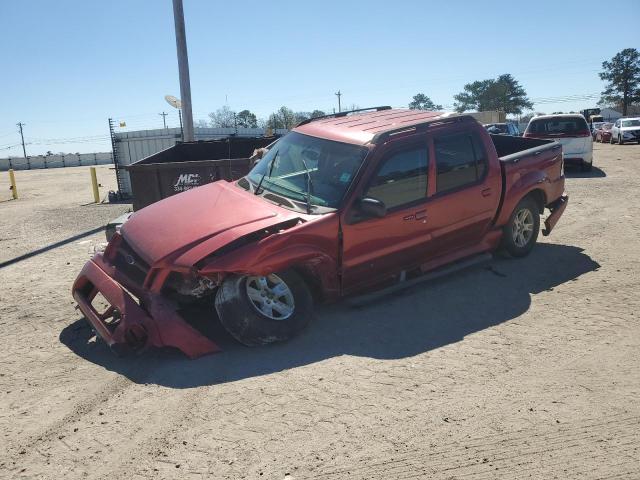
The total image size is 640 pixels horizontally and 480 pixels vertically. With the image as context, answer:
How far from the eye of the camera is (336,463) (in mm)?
3078

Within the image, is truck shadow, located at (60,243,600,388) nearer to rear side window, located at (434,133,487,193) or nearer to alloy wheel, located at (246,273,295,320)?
alloy wheel, located at (246,273,295,320)

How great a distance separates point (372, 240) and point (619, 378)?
A: 2.30 metres

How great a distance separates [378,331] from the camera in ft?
16.2

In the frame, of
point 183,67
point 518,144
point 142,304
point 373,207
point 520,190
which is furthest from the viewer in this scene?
point 183,67

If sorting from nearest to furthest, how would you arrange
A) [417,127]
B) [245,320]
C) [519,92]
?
[245,320] → [417,127] → [519,92]

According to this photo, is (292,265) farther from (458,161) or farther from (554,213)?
(554,213)

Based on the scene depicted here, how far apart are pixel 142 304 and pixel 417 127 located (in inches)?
127

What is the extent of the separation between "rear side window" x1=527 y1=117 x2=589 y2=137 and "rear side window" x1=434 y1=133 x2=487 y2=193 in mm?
12412

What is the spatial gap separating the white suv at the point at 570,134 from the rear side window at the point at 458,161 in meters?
11.5

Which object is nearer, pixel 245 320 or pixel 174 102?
pixel 245 320

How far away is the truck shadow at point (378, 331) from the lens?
4344 mm

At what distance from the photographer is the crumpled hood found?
181 inches

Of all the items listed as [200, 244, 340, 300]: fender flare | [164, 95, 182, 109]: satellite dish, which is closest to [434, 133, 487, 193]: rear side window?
[200, 244, 340, 300]: fender flare

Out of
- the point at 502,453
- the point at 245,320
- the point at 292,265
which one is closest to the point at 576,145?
the point at 292,265
